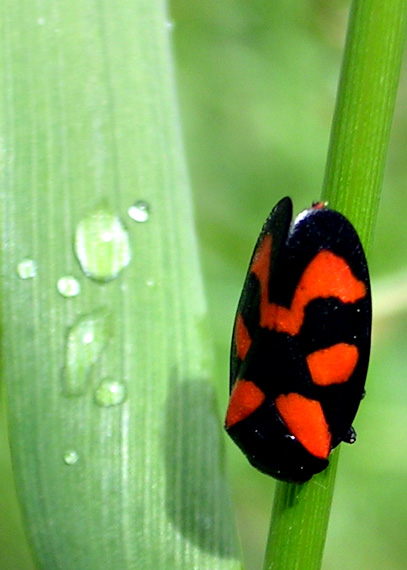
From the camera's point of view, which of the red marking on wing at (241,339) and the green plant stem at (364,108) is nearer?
the green plant stem at (364,108)

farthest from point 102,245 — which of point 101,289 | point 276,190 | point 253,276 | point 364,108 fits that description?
point 276,190

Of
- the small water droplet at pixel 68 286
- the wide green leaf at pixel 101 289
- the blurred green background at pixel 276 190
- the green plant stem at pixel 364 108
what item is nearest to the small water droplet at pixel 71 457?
the wide green leaf at pixel 101 289

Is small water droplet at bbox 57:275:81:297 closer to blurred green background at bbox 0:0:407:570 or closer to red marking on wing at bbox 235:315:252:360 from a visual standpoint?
red marking on wing at bbox 235:315:252:360

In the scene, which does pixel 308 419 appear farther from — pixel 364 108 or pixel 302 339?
pixel 364 108

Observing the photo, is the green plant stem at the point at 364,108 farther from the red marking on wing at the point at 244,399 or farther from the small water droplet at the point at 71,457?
the small water droplet at the point at 71,457

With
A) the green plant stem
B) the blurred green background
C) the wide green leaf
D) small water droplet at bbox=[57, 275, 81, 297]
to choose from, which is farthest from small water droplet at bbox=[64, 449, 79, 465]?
the blurred green background
